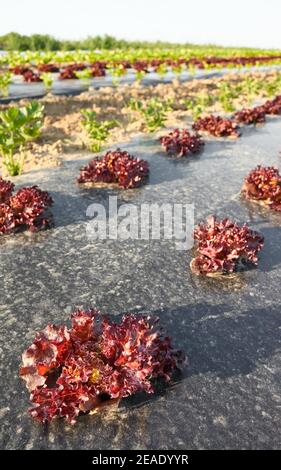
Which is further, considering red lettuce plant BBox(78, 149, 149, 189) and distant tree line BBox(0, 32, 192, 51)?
distant tree line BBox(0, 32, 192, 51)

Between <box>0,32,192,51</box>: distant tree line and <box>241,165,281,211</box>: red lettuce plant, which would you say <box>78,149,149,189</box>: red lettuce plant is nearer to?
<box>241,165,281,211</box>: red lettuce plant

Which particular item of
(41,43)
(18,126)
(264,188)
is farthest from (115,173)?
(41,43)

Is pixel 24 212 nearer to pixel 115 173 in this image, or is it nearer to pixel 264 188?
pixel 115 173

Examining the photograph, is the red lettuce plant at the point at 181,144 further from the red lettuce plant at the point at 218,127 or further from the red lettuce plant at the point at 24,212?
the red lettuce plant at the point at 24,212

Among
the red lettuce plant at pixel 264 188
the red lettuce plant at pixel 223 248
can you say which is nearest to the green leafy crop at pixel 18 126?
the red lettuce plant at pixel 264 188

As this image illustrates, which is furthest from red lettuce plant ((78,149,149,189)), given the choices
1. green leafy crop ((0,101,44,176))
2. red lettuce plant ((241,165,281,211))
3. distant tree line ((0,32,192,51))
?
distant tree line ((0,32,192,51))

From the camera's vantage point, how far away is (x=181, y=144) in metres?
10.2

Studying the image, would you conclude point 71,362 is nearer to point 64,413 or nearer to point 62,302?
point 64,413

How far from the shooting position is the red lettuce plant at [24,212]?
6.26 metres

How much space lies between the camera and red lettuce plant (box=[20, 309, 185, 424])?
3.34 metres

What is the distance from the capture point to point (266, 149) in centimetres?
1124

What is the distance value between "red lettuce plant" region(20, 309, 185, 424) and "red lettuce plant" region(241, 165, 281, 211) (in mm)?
4451

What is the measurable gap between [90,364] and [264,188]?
5.12 metres
